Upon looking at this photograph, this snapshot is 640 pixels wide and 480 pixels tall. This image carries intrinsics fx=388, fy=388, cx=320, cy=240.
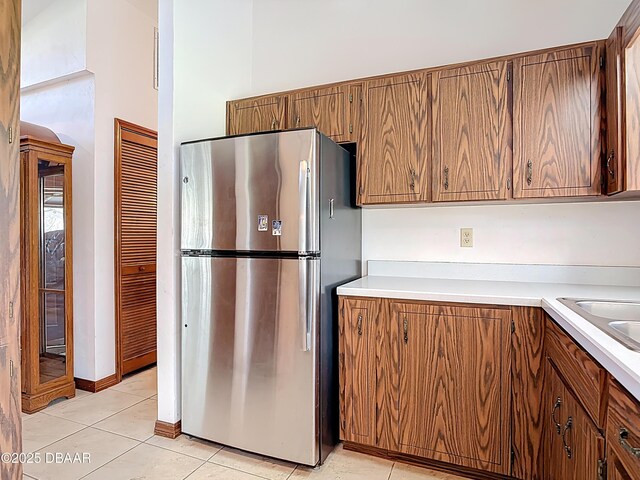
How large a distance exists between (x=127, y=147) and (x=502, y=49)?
272 cm

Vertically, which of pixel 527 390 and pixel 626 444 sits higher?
pixel 626 444

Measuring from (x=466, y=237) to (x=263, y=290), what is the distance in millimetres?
1254

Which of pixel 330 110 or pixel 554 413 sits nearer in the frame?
pixel 554 413

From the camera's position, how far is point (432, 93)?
6.81 ft

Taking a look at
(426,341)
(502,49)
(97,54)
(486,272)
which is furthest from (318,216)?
(97,54)

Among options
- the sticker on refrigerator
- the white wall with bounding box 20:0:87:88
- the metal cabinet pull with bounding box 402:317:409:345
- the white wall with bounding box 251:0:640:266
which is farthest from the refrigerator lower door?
the white wall with bounding box 20:0:87:88

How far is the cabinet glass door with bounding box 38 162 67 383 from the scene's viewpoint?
261 centimetres

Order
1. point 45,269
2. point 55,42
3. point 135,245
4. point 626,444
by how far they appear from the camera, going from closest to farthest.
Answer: point 626,444 < point 45,269 < point 55,42 < point 135,245

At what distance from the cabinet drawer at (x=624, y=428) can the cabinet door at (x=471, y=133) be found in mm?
1218

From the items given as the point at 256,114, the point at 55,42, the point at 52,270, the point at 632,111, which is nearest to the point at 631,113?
the point at 632,111

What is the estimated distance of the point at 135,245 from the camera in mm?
3119

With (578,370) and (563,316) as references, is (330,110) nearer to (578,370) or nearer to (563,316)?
(563,316)

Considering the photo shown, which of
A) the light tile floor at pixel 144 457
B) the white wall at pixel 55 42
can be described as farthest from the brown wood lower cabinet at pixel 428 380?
the white wall at pixel 55 42

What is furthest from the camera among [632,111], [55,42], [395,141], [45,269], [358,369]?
[55,42]
